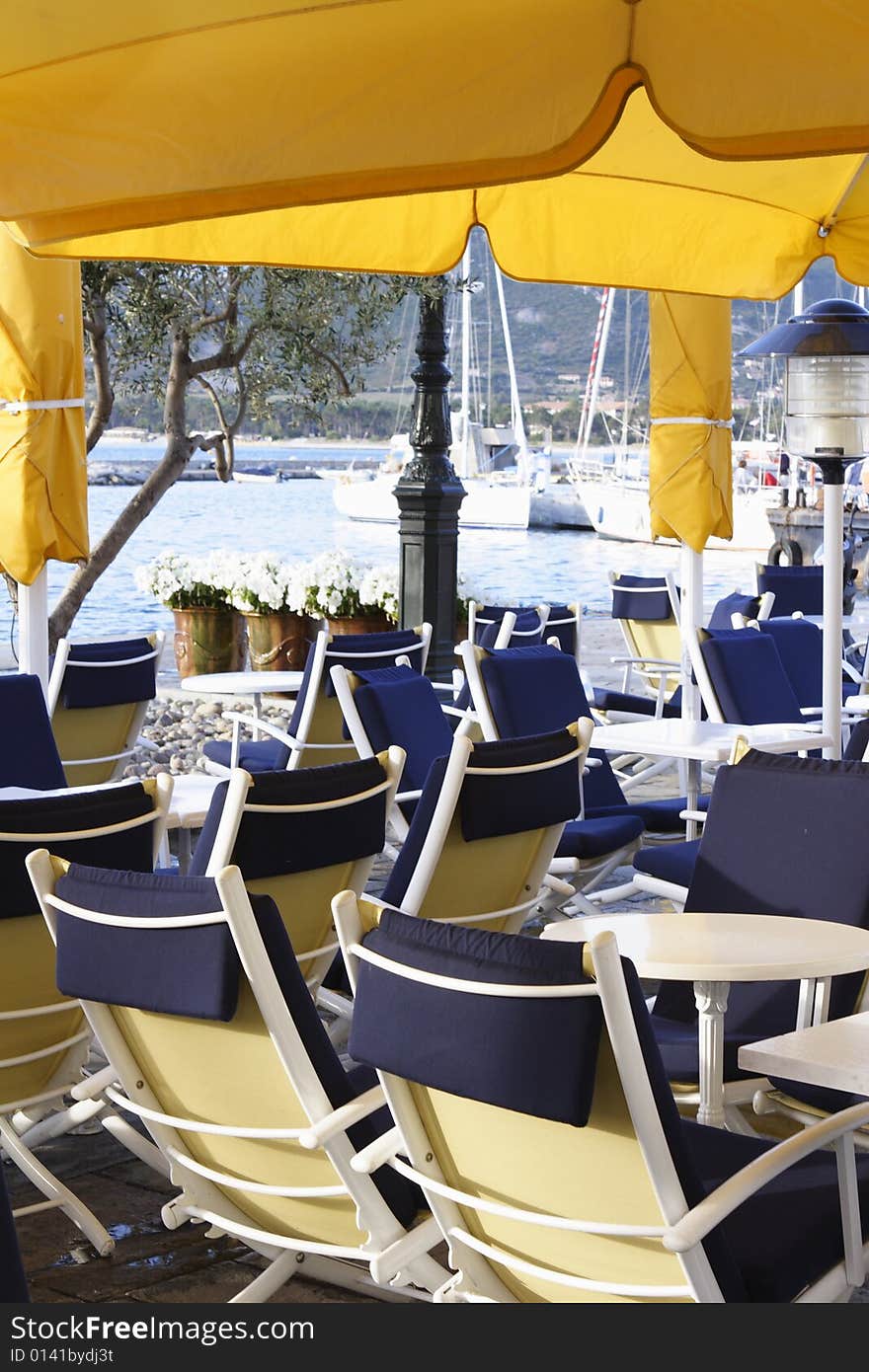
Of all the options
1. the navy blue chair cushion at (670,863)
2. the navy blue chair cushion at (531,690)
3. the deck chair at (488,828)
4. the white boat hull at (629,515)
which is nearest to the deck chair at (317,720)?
the navy blue chair cushion at (531,690)

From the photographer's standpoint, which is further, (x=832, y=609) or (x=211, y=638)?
(x=211, y=638)

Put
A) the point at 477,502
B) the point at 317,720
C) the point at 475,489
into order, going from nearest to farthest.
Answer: the point at 317,720
the point at 477,502
the point at 475,489

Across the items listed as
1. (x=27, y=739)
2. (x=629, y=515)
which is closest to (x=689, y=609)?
(x=27, y=739)

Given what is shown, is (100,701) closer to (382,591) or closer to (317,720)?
(317,720)

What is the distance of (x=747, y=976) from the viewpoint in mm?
2812

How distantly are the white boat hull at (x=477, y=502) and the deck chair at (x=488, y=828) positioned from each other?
1873 inches

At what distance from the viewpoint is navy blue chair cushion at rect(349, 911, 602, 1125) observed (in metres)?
2.12

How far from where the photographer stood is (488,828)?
398cm

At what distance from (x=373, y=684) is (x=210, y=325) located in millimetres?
5405

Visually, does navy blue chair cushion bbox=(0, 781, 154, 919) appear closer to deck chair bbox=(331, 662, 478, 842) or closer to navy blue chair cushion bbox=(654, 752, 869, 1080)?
navy blue chair cushion bbox=(654, 752, 869, 1080)

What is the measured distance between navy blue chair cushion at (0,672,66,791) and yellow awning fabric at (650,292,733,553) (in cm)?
266

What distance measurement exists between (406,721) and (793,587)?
17.5 ft

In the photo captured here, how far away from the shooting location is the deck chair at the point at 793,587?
10.3 m

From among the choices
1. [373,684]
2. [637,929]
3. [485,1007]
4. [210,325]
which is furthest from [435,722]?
[210,325]
